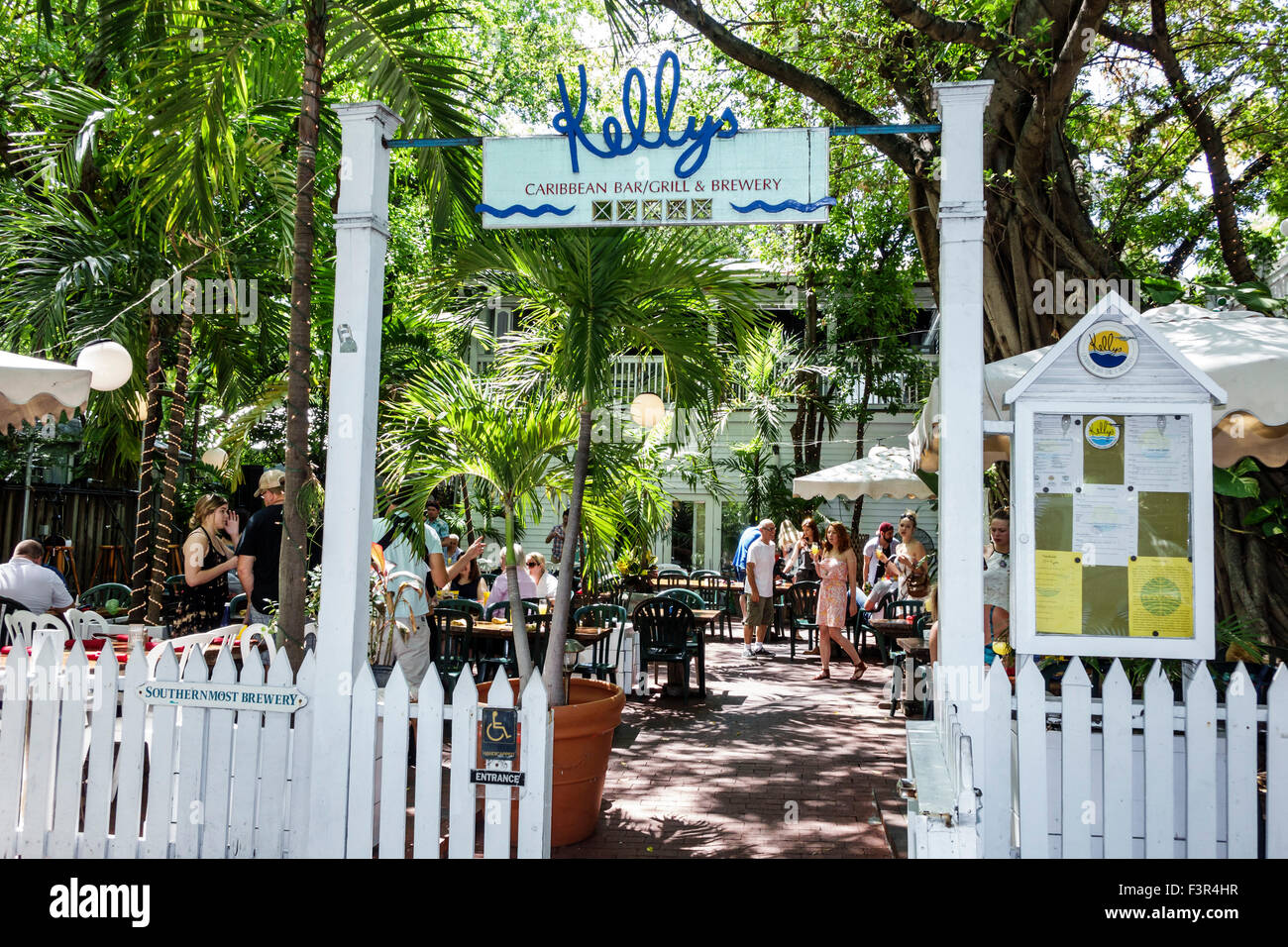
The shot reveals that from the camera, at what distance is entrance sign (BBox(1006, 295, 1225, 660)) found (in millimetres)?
3605


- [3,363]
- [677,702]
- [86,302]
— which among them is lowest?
[677,702]

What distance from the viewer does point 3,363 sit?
15.7 feet

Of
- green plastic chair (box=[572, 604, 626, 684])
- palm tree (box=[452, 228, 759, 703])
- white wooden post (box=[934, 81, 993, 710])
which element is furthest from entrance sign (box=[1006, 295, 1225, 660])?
green plastic chair (box=[572, 604, 626, 684])

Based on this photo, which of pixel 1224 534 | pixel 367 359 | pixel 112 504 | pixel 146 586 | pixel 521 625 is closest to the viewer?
pixel 367 359

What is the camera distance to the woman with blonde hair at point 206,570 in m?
7.09

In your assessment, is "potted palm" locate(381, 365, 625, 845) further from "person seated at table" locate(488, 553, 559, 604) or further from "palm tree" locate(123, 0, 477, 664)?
"person seated at table" locate(488, 553, 559, 604)

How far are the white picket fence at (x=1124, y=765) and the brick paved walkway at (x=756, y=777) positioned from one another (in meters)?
1.40

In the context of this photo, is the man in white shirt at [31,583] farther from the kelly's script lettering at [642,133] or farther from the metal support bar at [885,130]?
the metal support bar at [885,130]

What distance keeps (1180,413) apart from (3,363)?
18.1 ft

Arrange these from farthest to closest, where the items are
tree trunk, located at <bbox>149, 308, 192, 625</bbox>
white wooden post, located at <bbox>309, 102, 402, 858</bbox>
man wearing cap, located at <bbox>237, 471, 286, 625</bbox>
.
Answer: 1. tree trunk, located at <bbox>149, 308, 192, 625</bbox>
2. man wearing cap, located at <bbox>237, 471, 286, 625</bbox>
3. white wooden post, located at <bbox>309, 102, 402, 858</bbox>

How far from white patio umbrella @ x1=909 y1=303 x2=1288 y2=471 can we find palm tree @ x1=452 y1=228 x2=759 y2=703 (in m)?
1.19

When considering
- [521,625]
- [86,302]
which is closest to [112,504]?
[86,302]

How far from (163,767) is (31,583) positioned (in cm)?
381
